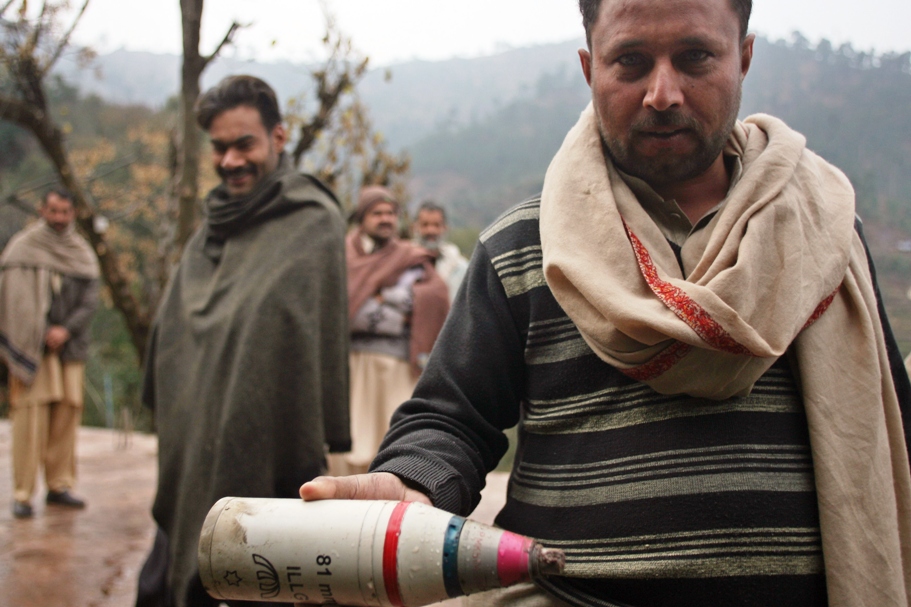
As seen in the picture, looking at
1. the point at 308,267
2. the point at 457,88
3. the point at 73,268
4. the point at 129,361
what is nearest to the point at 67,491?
the point at 73,268

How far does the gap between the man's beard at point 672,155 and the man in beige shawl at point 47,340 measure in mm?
5964

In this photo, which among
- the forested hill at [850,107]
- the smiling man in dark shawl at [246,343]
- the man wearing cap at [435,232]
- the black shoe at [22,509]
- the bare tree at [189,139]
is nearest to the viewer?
the smiling man in dark shawl at [246,343]

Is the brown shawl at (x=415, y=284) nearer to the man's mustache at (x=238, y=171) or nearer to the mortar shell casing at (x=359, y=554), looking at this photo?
the man's mustache at (x=238, y=171)

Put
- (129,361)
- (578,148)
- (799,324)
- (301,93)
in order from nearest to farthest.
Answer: (799,324)
(578,148)
(301,93)
(129,361)

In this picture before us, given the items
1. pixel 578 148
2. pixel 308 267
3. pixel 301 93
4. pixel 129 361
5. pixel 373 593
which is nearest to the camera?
pixel 373 593

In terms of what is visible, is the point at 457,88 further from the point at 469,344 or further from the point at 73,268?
the point at 469,344

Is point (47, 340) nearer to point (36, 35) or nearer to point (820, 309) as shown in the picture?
point (36, 35)

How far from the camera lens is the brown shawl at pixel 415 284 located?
515 centimetres

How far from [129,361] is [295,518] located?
20868 mm

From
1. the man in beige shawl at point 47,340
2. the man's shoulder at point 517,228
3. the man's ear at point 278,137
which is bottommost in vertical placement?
the man in beige shawl at point 47,340

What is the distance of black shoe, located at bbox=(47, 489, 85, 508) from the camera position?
21.8ft

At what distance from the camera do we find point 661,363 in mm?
1438

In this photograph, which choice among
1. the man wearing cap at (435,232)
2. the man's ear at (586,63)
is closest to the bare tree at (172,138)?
the man wearing cap at (435,232)

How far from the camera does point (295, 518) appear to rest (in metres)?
1.20
